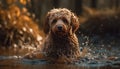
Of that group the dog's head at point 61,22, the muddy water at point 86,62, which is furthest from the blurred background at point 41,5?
the dog's head at point 61,22

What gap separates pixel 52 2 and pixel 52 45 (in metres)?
14.6

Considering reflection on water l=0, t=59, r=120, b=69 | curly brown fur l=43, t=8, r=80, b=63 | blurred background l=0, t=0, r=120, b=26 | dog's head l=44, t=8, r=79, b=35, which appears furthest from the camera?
blurred background l=0, t=0, r=120, b=26

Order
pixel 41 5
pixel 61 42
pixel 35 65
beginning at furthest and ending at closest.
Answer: pixel 41 5 < pixel 61 42 < pixel 35 65

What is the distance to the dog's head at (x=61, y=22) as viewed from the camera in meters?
15.6

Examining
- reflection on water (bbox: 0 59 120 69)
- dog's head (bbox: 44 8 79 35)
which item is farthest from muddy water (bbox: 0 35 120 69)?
dog's head (bbox: 44 8 79 35)

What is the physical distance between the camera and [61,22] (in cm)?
1583

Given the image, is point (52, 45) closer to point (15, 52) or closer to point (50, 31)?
point (50, 31)

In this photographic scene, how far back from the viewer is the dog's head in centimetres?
1562

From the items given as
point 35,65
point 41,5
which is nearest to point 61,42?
point 35,65

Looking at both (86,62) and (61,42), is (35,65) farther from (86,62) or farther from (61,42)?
(86,62)

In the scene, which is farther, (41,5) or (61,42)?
(41,5)

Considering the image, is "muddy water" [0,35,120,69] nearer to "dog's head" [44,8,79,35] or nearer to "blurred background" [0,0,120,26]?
"dog's head" [44,8,79,35]

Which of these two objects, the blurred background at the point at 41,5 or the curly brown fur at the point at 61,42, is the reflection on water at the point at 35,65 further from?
the blurred background at the point at 41,5

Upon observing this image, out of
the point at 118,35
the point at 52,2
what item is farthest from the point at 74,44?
the point at 52,2
